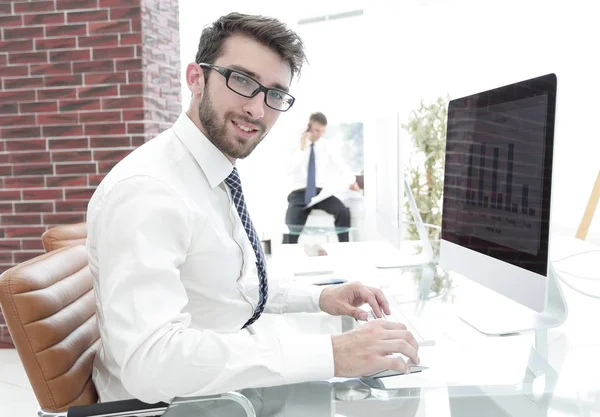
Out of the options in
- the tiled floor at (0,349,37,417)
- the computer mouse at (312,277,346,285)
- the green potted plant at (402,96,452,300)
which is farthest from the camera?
the green potted plant at (402,96,452,300)

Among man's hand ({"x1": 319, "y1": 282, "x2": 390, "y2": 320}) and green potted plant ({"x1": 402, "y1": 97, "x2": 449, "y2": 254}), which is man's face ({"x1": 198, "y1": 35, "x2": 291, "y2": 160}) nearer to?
man's hand ({"x1": 319, "y1": 282, "x2": 390, "y2": 320})

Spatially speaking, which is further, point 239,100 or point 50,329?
point 239,100

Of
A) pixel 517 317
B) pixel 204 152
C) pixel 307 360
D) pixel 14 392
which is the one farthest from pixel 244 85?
pixel 14 392

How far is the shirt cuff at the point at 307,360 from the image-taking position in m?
0.94

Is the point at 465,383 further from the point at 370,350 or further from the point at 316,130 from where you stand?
the point at 316,130

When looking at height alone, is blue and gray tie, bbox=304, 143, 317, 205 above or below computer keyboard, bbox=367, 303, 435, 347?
above

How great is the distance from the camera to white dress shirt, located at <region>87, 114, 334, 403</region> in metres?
0.92

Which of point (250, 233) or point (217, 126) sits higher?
point (217, 126)

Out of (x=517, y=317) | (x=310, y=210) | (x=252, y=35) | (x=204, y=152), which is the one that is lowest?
(x=310, y=210)

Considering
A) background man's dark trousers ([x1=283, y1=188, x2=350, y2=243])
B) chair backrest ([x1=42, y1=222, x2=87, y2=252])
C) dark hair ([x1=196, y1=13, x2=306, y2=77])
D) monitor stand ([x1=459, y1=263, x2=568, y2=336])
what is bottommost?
background man's dark trousers ([x1=283, y1=188, x2=350, y2=243])

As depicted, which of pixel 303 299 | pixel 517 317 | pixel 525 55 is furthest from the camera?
pixel 525 55

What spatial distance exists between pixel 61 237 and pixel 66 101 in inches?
72.1

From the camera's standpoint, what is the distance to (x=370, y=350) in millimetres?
944

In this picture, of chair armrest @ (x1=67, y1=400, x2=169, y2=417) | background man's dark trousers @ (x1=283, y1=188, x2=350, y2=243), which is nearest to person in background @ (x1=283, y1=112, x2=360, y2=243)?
background man's dark trousers @ (x1=283, y1=188, x2=350, y2=243)
